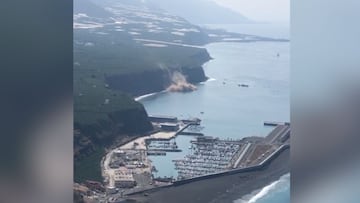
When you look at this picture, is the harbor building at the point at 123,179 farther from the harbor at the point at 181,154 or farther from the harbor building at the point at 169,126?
the harbor building at the point at 169,126

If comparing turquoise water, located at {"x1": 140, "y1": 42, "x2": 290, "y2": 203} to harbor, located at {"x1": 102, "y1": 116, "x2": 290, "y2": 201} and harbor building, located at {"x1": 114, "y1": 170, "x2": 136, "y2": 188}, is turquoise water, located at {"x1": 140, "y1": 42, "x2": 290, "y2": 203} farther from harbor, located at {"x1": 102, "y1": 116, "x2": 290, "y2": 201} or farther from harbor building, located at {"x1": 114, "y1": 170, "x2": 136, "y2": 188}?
harbor building, located at {"x1": 114, "y1": 170, "x2": 136, "y2": 188}

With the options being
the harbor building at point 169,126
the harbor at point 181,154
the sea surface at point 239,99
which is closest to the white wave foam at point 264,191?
the sea surface at point 239,99

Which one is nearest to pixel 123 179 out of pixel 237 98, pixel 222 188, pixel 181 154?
pixel 181 154

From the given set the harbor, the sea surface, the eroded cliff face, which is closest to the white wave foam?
the sea surface

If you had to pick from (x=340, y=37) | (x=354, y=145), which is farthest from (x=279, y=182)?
(x=340, y=37)

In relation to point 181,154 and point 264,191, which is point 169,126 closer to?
point 181,154

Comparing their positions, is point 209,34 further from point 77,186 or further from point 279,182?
point 77,186

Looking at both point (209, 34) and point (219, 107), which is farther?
point (209, 34)
